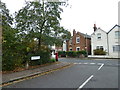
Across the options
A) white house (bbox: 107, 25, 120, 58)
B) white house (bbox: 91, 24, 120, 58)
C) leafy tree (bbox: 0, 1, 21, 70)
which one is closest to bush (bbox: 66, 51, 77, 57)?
white house (bbox: 91, 24, 120, 58)

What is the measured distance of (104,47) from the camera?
3625cm

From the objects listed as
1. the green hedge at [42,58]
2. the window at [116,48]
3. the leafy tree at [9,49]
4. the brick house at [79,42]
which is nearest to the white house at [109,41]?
the window at [116,48]

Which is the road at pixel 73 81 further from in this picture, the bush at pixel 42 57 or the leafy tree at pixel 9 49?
the bush at pixel 42 57

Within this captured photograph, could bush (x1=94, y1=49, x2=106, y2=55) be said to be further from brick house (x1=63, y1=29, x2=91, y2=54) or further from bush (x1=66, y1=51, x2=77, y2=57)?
bush (x1=66, y1=51, x2=77, y2=57)

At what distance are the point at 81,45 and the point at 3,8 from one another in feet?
93.6

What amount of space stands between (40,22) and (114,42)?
83.2 feet

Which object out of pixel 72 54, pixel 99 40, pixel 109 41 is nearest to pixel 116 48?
pixel 109 41

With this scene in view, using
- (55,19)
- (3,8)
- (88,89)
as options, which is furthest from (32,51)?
(88,89)

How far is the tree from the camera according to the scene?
47.8 ft

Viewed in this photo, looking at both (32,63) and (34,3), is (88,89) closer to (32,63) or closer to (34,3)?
(32,63)

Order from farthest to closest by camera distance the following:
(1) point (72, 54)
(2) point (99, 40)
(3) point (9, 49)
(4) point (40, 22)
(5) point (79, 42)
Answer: (5) point (79, 42) < (2) point (99, 40) < (1) point (72, 54) < (4) point (40, 22) < (3) point (9, 49)

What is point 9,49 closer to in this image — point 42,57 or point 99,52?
point 42,57

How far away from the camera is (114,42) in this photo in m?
34.8

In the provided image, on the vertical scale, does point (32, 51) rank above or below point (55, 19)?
below
